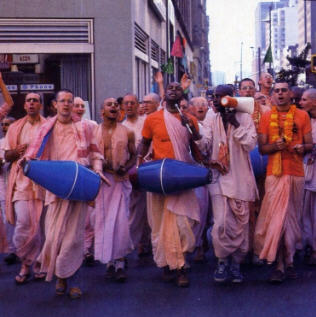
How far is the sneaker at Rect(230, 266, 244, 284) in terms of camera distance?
23.3 feet

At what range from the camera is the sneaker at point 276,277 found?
6.99 meters

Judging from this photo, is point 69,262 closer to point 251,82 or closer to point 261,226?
point 261,226

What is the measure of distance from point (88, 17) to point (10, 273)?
9.31 meters

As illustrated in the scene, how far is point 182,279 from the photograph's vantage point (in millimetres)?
7012

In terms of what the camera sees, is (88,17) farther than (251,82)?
Yes

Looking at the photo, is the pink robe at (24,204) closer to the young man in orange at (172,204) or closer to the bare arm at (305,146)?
the young man in orange at (172,204)

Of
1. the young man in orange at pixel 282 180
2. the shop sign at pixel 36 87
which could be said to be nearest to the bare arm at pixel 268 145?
the young man in orange at pixel 282 180

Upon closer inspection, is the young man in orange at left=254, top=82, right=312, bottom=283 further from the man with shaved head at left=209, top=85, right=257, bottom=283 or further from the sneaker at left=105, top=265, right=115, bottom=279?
the sneaker at left=105, top=265, right=115, bottom=279

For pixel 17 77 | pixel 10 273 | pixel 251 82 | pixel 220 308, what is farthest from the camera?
pixel 17 77

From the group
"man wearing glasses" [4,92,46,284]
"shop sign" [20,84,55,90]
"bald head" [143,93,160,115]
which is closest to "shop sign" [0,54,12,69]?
"shop sign" [20,84,55,90]

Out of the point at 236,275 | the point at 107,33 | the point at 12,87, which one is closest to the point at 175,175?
the point at 236,275

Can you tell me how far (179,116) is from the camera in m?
7.27

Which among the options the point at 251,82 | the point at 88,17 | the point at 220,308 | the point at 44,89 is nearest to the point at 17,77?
the point at 44,89

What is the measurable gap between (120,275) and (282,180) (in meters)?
1.90
